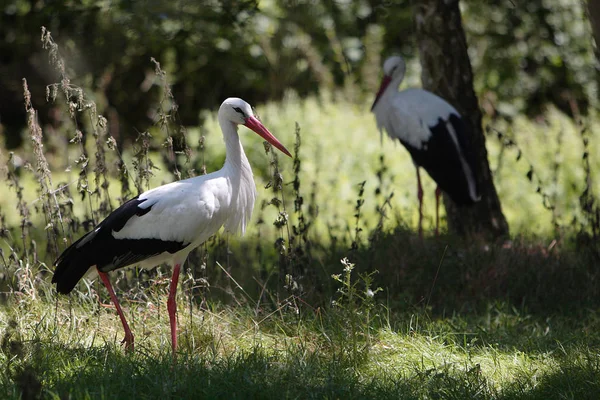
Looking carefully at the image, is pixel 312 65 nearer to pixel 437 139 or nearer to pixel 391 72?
pixel 391 72

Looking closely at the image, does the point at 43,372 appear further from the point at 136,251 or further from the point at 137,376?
the point at 136,251

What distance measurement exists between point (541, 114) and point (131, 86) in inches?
242

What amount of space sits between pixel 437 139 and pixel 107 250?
292 centimetres

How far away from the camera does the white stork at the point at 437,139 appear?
5.80 metres

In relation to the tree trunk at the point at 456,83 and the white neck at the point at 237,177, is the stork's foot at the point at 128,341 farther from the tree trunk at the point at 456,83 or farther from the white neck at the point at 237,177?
the tree trunk at the point at 456,83

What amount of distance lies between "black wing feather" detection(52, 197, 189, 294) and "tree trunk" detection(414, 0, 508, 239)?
8.66ft

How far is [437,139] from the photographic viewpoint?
238 inches

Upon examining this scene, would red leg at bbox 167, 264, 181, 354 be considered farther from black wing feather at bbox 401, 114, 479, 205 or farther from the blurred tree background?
the blurred tree background

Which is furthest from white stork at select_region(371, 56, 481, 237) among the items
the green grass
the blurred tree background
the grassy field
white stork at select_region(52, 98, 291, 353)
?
the blurred tree background

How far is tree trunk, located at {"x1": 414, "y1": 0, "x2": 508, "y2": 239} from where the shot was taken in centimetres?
587

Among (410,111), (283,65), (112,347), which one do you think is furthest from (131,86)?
(112,347)

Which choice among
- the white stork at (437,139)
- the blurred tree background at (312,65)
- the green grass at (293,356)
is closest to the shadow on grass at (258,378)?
the green grass at (293,356)

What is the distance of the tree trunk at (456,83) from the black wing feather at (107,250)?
8.66ft

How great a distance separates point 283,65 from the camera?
11.8m
